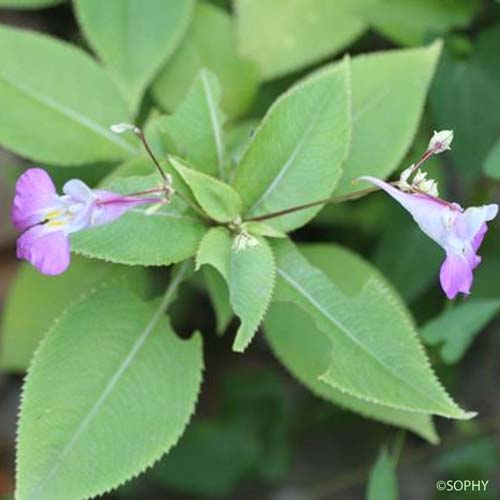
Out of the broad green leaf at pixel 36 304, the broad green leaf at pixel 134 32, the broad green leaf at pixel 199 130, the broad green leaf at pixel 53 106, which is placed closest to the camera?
the broad green leaf at pixel 199 130

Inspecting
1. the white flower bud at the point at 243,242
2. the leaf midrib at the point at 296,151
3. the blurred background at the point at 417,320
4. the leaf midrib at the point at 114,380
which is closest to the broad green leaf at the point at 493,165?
the blurred background at the point at 417,320

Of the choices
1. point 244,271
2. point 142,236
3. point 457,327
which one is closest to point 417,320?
point 457,327

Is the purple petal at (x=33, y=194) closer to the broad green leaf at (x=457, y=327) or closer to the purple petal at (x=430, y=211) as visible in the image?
the purple petal at (x=430, y=211)

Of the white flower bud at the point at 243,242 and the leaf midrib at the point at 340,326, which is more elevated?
the white flower bud at the point at 243,242

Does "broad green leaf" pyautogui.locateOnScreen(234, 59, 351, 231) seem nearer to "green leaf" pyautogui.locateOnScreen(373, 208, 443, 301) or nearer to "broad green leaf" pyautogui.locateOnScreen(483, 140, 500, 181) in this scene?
"broad green leaf" pyautogui.locateOnScreen(483, 140, 500, 181)

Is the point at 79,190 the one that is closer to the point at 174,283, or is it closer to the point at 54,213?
the point at 54,213

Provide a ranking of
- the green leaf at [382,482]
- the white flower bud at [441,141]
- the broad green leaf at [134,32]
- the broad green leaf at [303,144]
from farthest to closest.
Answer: the broad green leaf at [134,32], the green leaf at [382,482], the broad green leaf at [303,144], the white flower bud at [441,141]

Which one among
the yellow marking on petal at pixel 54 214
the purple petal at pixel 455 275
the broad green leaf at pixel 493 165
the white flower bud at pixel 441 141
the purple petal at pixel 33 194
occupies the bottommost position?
the broad green leaf at pixel 493 165
